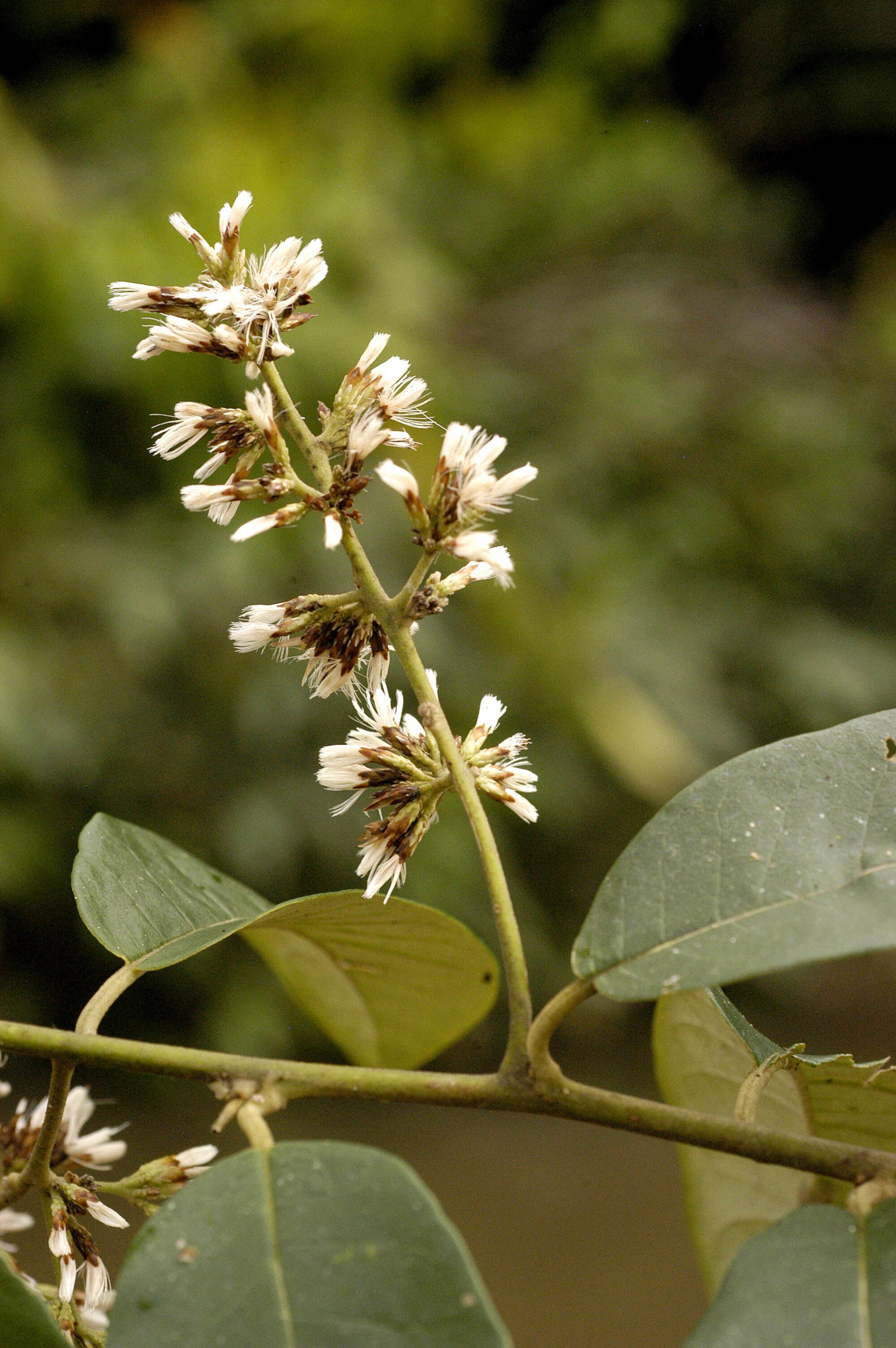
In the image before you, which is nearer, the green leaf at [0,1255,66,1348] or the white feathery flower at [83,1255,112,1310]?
the green leaf at [0,1255,66,1348]

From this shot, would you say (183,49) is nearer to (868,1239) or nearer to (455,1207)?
(455,1207)

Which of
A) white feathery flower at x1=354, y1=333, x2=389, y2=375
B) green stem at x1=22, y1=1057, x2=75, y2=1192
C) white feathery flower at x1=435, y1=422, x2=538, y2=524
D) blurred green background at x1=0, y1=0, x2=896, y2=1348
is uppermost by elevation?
blurred green background at x1=0, y1=0, x2=896, y2=1348

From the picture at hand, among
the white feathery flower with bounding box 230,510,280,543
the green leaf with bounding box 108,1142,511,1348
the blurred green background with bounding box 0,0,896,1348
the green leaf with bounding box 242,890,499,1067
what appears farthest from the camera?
the blurred green background with bounding box 0,0,896,1348

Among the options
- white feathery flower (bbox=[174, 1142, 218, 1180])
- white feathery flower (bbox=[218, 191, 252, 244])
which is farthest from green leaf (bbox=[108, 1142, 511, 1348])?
white feathery flower (bbox=[218, 191, 252, 244])

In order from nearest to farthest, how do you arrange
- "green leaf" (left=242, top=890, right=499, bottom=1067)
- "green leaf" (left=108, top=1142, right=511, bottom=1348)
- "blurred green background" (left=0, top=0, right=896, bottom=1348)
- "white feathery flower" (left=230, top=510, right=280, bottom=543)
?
"green leaf" (left=108, top=1142, right=511, bottom=1348) → "white feathery flower" (left=230, top=510, right=280, bottom=543) → "green leaf" (left=242, top=890, right=499, bottom=1067) → "blurred green background" (left=0, top=0, right=896, bottom=1348)

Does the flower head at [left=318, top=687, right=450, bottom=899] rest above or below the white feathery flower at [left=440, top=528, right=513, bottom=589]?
below

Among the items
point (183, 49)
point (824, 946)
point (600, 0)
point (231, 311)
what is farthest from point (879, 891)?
point (600, 0)

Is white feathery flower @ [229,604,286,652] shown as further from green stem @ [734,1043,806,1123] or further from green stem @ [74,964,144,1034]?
green stem @ [734,1043,806,1123]
